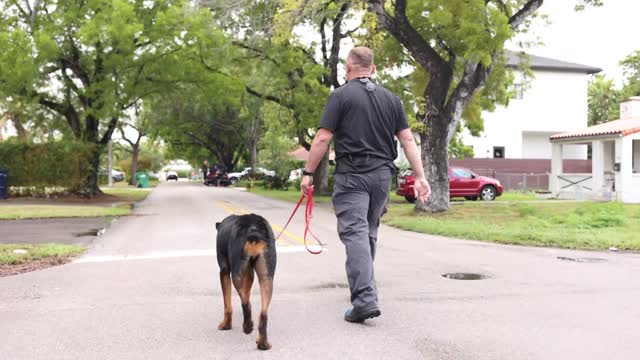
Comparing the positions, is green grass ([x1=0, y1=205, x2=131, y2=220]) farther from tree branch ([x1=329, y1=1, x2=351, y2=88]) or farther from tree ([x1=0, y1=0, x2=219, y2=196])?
tree branch ([x1=329, y1=1, x2=351, y2=88])

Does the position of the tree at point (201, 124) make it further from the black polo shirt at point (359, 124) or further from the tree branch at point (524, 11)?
the black polo shirt at point (359, 124)

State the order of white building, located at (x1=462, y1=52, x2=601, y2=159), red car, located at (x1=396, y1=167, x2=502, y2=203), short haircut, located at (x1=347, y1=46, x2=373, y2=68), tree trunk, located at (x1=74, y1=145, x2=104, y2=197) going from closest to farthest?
short haircut, located at (x1=347, y1=46, x2=373, y2=68) → tree trunk, located at (x1=74, y1=145, x2=104, y2=197) → red car, located at (x1=396, y1=167, x2=502, y2=203) → white building, located at (x1=462, y1=52, x2=601, y2=159)

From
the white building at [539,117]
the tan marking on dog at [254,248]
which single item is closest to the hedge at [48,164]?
the tan marking on dog at [254,248]

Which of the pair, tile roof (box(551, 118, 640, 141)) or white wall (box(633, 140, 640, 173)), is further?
white wall (box(633, 140, 640, 173))

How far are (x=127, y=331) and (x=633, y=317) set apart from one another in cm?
421

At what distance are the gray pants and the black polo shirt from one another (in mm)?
109

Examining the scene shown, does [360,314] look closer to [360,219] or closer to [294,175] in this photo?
[360,219]

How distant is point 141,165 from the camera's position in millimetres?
92500

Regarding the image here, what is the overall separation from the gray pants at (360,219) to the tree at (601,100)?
5201 cm

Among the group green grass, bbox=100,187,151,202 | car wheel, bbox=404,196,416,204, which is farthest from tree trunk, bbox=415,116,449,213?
green grass, bbox=100,187,151,202

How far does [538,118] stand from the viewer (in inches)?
1588

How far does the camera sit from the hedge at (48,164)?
25.6 meters

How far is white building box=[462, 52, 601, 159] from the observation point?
131ft

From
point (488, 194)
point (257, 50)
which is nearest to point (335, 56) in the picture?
point (257, 50)
